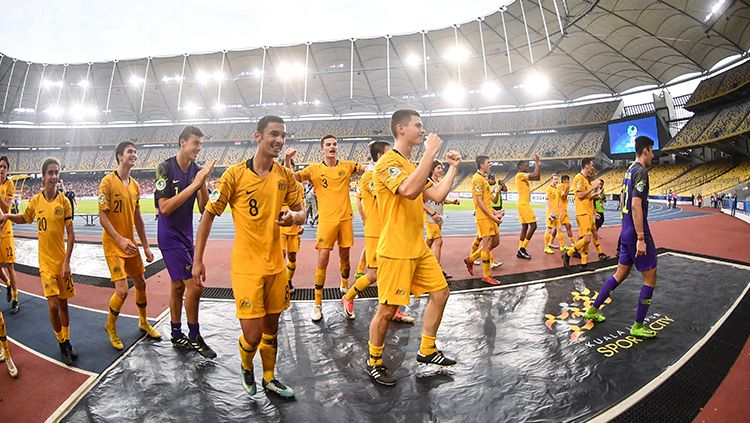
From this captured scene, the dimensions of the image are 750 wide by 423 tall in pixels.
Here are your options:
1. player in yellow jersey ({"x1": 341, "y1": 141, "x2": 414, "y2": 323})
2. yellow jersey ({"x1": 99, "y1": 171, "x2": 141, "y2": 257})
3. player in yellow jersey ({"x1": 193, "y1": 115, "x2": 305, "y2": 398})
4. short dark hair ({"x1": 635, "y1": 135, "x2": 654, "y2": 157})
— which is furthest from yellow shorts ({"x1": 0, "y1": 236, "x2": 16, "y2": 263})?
short dark hair ({"x1": 635, "y1": 135, "x2": 654, "y2": 157})

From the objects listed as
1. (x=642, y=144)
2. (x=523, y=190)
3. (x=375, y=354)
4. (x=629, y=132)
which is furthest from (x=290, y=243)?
(x=629, y=132)

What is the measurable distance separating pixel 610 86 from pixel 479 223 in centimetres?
4195

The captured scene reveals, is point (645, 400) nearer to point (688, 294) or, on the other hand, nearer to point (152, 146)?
point (688, 294)

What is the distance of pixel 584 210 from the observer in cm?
738

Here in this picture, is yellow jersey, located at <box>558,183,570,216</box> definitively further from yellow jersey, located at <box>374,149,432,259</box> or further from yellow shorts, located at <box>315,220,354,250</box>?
yellow jersey, located at <box>374,149,432,259</box>

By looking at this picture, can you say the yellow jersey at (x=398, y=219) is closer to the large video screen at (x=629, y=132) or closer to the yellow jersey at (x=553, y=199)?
the yellow jersey at (x=553, y=199)

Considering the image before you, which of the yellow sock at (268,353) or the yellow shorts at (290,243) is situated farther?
the yellow shorts at (290,243)

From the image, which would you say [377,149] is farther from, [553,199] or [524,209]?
[553,199]

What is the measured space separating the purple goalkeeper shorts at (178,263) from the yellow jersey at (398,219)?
2.22m

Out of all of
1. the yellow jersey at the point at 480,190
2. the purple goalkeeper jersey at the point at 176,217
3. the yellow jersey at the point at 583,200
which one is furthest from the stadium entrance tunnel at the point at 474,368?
the yellow jersey at the point at 583,200

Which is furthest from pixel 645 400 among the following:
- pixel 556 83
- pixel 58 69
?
pixel 58 69

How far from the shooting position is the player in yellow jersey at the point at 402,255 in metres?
3.10

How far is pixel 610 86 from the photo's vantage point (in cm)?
3822

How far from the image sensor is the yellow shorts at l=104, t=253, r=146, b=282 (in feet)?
12.9
